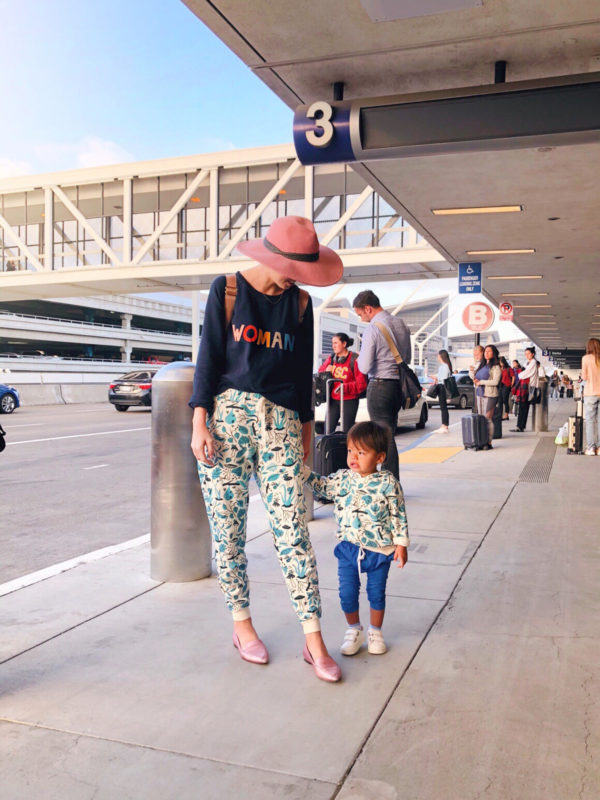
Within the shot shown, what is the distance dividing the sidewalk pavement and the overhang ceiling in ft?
12.6

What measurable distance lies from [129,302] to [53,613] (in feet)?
249

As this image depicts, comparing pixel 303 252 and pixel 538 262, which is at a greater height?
pixel 538 262

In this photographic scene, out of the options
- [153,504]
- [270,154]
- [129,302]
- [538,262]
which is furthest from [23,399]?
[129,302]

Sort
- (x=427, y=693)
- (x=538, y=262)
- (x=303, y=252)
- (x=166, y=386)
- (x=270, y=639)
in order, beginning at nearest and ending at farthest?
1. (x=427, y=693)
2. (x=303, y=252)
3. (x=270, y=639)
4. (x=166, y=386)
5. (x=538, y=262)

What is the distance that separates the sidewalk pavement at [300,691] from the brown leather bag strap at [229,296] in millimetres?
1568

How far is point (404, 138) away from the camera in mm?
5352

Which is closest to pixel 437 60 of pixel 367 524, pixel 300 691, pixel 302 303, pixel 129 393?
pixel 302 303

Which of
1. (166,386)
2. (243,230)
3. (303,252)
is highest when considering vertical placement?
(243,230)

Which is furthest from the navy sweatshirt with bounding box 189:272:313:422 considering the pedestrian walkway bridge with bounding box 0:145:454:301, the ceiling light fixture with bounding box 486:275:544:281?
the pedestrian walkway bridge with bounding box 0:145:454:301

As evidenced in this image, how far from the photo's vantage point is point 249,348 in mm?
3391

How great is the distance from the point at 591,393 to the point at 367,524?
9538 millimetres

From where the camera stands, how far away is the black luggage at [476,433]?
13383mm

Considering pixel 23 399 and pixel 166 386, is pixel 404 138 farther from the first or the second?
pixel 23 399

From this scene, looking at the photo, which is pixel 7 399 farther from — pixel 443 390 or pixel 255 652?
pixel 255 652
